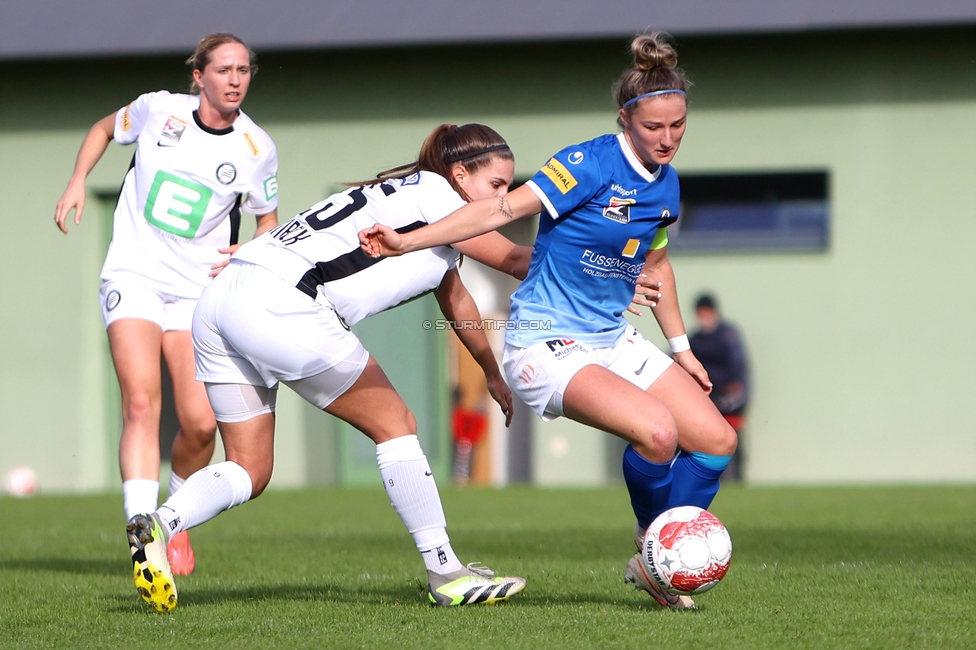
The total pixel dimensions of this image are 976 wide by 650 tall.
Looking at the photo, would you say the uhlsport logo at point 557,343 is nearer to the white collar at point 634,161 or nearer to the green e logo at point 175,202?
the white collar at point 634,161

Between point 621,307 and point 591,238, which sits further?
point 621,307

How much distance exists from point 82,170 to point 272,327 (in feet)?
6.71

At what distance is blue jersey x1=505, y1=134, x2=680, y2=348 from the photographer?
437 cm

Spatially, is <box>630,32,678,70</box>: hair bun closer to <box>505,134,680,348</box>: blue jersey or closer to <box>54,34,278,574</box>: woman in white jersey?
<box>505,134,680,348</box>: blue jersey

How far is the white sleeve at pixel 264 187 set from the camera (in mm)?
5832

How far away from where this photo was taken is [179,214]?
18.8ft

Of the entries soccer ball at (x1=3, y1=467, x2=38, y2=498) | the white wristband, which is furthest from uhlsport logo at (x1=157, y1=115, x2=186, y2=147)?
soccer ball at (x1=3, y1=467, x2=38, y2=498)

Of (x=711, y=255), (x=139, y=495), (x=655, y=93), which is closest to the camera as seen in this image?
(x=655, y=93)

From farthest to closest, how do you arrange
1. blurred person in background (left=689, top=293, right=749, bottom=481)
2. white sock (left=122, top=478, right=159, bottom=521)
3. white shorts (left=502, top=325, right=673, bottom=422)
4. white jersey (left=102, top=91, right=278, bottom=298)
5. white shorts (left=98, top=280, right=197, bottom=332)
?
blurred person in background (left=689, top=293, right=749, bottom=481)
white jersey (left=102, top=91, right=278, bottom=298)
white shorts (left=98, top=280, right=197, bottom=332)
white sock (left=122, top=478, right=159, bottom=521)
white shorts (left=502, top=325, right=673, bottom=422)

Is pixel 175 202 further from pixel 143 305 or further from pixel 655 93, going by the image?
pixel 655 93

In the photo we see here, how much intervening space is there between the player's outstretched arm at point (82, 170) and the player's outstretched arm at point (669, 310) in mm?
2383

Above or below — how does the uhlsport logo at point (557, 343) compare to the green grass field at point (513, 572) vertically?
above

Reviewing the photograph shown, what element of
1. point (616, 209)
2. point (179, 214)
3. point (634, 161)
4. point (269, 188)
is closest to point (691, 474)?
point (616, 209)

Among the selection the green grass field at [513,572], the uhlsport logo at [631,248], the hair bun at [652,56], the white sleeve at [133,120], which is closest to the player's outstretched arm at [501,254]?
the uhlsport logo at [631,248]
